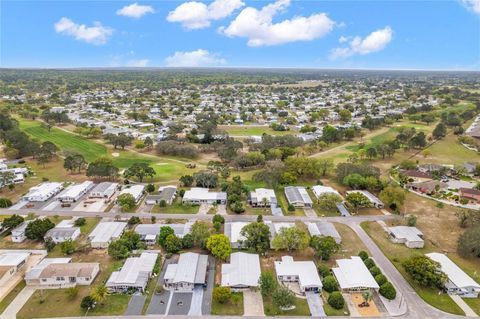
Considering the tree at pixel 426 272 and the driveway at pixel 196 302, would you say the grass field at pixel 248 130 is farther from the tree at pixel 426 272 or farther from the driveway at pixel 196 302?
the driveway at pixel 196 302

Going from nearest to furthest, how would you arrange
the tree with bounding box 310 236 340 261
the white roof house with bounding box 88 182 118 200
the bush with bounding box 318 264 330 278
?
1. the bush with bounding box 318 264 330 278
2. the tree with bounding box 310 236 340 261
3. the white roof house with bounding box 88 182 118 200

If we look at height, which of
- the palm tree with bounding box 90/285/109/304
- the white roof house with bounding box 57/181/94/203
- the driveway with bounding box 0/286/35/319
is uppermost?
the white roof house with bounding box 57/181/94/203

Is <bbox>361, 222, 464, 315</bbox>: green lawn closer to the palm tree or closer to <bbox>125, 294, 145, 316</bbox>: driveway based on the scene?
<bbox>125, 294, 145, 316</bbox>: driveway

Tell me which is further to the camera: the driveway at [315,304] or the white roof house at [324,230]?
the white roof house at [324,230]

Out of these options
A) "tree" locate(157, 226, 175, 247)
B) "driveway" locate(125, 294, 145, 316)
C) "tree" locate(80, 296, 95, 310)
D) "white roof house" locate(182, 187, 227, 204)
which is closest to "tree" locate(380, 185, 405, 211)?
"white roof house" locate(182, 187, 227, 204)

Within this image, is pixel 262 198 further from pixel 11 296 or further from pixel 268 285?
pixel 11 296

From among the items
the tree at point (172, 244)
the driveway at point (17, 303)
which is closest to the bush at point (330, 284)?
the tree at point (172, 244)

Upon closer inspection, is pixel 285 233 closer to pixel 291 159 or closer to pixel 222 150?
pixel 291 159

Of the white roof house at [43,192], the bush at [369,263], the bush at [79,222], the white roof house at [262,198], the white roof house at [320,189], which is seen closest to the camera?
the bush at [369,263]
